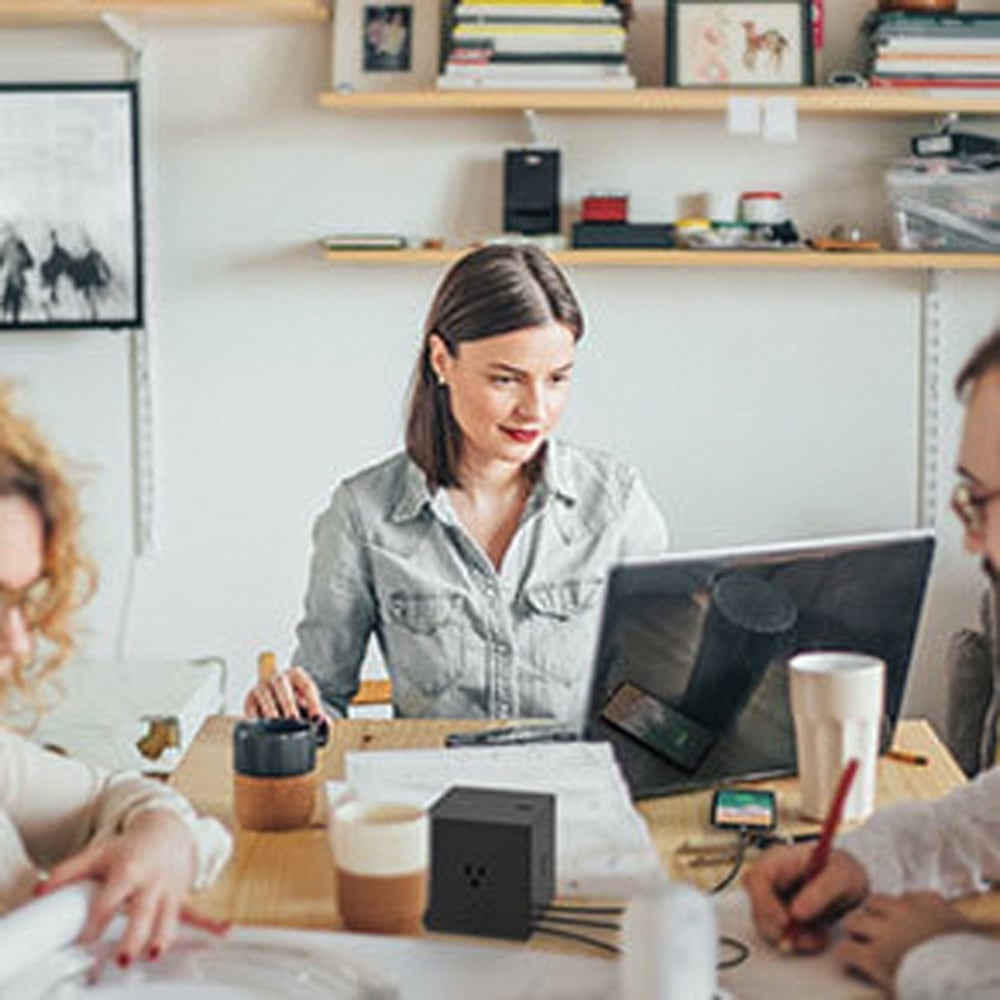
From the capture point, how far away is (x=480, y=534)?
2156mm

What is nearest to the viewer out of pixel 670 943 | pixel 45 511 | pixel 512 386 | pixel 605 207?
pixel 670 943

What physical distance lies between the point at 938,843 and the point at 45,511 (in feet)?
2.41

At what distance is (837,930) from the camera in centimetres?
120

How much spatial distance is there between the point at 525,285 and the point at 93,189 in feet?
4.52

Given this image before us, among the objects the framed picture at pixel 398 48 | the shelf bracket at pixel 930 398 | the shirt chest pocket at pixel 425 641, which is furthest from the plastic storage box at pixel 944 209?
the shirt chest pocket at pixel 425 641

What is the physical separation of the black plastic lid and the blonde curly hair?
0.24m

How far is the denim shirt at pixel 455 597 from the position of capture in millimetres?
2082

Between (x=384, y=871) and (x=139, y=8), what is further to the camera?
(x=139, y=8)

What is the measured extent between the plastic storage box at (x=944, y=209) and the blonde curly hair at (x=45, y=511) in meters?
2.16

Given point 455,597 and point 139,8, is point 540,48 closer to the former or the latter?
point 139,8

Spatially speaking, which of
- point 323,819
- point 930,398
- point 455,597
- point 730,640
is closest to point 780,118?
point 930,398

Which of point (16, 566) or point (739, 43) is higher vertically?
point (739, 43)

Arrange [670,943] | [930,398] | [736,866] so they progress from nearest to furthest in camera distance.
→ [670,943] < [736,866] < [930,398]

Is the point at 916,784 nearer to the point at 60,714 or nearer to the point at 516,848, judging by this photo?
the point at 516,848
